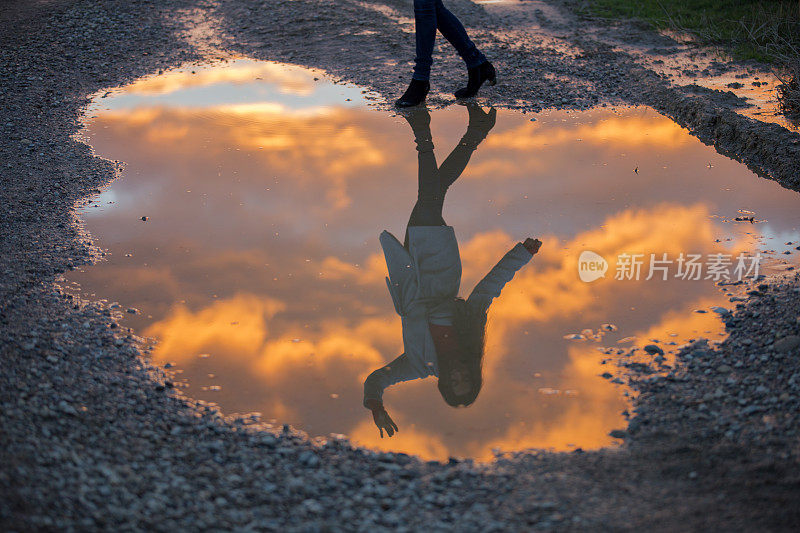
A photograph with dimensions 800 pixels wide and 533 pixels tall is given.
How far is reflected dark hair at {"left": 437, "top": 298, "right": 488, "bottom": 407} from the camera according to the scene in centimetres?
299

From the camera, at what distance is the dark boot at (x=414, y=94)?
583cm

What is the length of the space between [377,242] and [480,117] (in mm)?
2170

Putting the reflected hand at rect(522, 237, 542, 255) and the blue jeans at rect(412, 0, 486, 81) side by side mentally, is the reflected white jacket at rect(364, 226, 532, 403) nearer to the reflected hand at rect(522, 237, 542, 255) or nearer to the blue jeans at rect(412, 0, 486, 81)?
the reflected hand at rect(522, 237, 542, 255)

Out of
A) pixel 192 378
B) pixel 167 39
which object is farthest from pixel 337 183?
pixel 167 39

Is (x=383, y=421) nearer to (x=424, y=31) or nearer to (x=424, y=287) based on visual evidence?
(x=424, y=287)

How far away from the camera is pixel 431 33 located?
18.5 feet

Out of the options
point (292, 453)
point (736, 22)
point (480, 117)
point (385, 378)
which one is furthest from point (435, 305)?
point (736, 22)

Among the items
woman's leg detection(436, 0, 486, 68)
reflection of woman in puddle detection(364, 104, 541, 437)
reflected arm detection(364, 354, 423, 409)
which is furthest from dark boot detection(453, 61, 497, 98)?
reflected arm detection(364, 354, 423, 409)

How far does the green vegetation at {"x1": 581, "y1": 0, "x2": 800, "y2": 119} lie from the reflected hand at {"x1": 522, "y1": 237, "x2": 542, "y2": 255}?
9.40 ft

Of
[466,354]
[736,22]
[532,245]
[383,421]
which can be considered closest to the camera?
[383,421]

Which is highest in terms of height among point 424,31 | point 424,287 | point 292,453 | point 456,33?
point 456,33

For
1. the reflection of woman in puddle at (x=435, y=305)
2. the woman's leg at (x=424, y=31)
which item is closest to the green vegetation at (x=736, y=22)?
the woman's leg at (x=424, y=31)

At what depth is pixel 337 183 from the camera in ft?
15.7

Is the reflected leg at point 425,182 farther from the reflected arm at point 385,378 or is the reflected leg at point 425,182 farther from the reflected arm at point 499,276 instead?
the reflected arm at point 385,378
